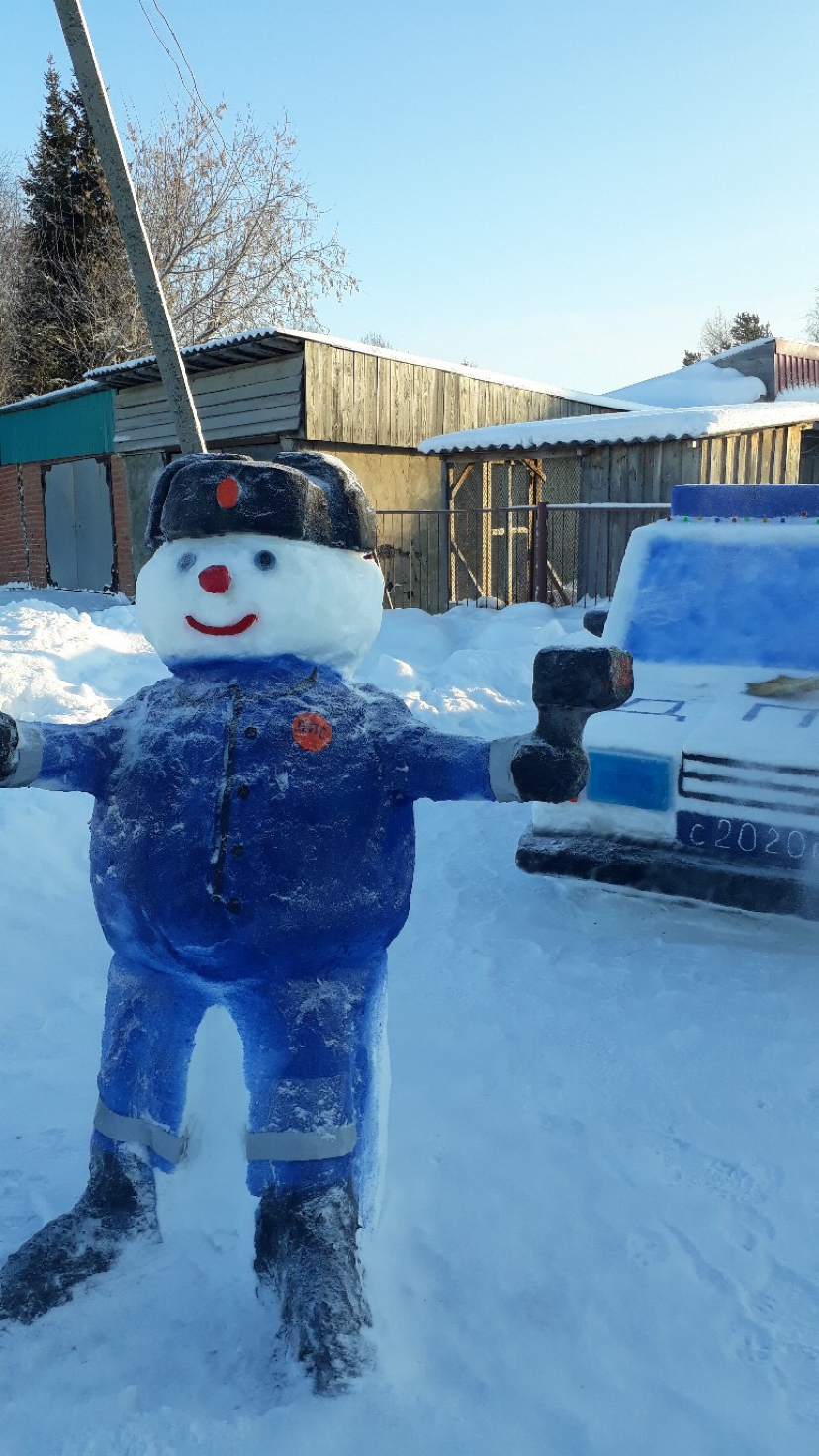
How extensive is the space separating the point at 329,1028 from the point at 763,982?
82.3 inches

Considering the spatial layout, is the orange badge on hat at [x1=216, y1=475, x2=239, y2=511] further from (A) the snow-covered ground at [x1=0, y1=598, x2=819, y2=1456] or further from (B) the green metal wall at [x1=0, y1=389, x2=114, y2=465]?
(B) the green metal wall at [x1=0, y1=389, x2=114, y2=465]

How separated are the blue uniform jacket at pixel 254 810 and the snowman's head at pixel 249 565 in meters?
0.07

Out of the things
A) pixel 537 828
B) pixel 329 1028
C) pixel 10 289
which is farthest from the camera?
pixel 10 289

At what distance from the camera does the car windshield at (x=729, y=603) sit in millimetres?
4480

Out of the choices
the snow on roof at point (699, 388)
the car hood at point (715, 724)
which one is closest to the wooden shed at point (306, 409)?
the snow on roof at point (699, 388)

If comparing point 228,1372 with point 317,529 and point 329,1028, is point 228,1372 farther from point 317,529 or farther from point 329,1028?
point 317,529

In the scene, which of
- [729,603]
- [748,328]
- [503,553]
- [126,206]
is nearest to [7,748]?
[729,603]

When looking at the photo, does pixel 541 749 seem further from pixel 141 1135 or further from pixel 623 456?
pixel 623 456

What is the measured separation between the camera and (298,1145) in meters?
2.04

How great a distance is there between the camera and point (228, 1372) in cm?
192

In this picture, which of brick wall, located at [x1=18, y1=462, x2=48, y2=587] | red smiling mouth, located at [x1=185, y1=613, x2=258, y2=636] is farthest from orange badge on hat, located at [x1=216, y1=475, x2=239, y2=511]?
brick wall, located at [x1=18, y1=462, x2=48, y2=587]

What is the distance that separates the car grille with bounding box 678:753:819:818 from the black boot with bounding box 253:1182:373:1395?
212cm

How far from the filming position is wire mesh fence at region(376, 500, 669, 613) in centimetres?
1124

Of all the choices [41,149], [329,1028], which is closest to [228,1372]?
[329,1028]
